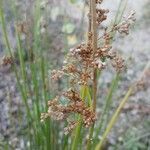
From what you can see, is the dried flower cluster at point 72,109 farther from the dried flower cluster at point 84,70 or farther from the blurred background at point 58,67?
the blurred background at point 58,67

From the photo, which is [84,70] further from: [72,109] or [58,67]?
[58,67]

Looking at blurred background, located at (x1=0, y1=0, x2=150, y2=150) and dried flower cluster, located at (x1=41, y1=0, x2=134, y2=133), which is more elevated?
blurred background, located at (x1=0, y1=0, x2=150, y2=150)

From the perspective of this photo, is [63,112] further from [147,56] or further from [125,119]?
[147,56]

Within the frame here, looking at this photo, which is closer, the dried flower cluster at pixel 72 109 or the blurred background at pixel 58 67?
the dried flower cluster at pixel 72 109

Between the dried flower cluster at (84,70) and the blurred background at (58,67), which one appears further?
the blurred background at (58,67)

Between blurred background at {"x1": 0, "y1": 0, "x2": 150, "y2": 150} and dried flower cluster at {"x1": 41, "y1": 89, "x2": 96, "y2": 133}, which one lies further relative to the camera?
blurred background at {"x1": 0, "y1": 0, "x2": 150, "y2": 150}

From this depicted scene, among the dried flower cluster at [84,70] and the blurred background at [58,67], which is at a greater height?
the blurred background at [58,67]

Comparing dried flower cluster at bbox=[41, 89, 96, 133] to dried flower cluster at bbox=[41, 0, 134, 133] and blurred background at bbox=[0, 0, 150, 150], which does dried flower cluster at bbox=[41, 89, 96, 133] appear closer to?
dried flower cluster at bbox=[41, 0, 134, 133]

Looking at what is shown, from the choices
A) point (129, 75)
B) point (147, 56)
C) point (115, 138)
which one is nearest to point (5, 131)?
point (115, 138)

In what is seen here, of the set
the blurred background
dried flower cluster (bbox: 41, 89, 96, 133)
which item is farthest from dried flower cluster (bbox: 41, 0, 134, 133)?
the blurred background

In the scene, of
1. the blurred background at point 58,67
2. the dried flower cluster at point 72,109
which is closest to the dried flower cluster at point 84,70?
the dried flower cluster at point 72,109

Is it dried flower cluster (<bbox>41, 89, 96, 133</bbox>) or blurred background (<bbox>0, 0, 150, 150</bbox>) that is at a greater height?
blurred background (<bbox>0, 0, 150, 150</bbox>)

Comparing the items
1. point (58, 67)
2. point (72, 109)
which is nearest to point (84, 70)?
point (72, 109)
